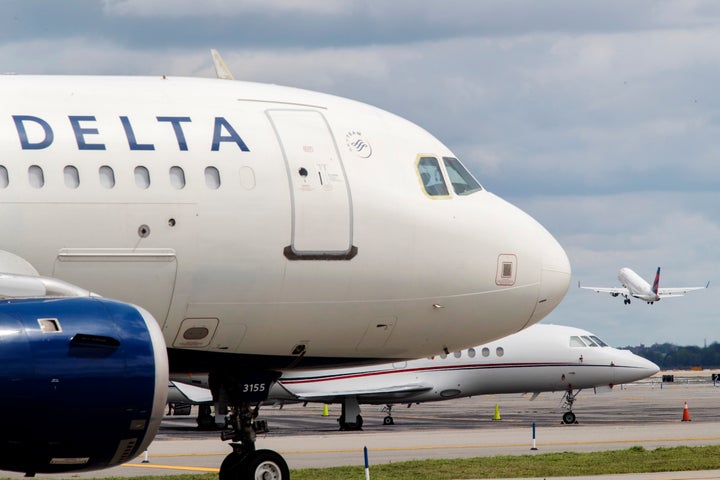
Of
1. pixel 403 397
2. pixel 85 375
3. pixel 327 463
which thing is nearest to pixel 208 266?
pixel 85 375

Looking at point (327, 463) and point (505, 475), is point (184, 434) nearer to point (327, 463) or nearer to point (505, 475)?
Result: point (327, 463)

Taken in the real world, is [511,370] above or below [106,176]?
above

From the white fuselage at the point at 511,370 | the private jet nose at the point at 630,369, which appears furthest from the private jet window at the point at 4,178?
the private jet nose at the point at 630,369

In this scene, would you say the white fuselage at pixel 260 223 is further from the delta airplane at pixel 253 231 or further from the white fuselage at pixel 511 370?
the white fuselage at pixel 511 370

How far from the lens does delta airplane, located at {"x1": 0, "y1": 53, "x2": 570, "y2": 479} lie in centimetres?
1250

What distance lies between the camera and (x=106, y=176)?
502 inches

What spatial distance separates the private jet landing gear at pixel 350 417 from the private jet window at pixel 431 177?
Result: 27.7 metres

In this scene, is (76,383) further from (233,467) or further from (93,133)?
(233,467)

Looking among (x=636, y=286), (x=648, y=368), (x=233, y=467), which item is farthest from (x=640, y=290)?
(x=233, y=467)

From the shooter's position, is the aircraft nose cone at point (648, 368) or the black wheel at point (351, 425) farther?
the aircraft nose cone at point (648, 368)

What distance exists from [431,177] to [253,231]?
2617mm

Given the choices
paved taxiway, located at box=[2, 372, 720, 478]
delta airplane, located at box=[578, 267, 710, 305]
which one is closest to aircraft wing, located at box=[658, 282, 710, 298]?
delta airplane, located at box=[578, 267, 710, 305]

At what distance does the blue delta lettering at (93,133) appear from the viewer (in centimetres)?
1259

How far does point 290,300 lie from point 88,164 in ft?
8.76
